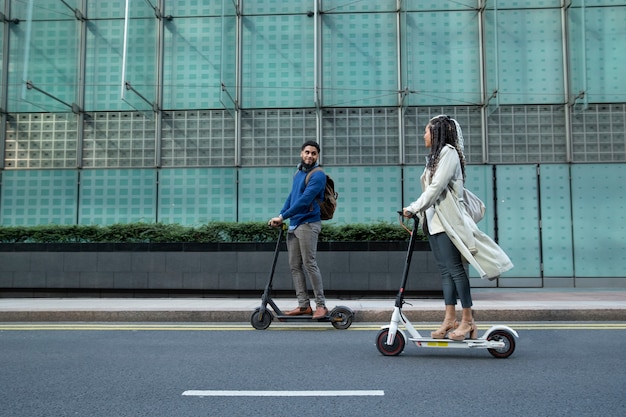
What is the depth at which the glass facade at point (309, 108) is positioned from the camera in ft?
44.1

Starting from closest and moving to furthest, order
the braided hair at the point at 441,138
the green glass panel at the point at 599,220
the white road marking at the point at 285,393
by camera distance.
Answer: the white road marking at the point at 285,393 < the braided hair at the point at 441,138 < the green glass panel at the point at 599,220

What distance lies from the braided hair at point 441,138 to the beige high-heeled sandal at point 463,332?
1198 millimetres

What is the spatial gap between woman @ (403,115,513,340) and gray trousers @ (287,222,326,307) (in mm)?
1758

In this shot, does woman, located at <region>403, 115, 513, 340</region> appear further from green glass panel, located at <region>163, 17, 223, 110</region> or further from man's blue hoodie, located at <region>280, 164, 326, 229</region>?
green glass panel, located at <region>163, 17, 223, 110</region>

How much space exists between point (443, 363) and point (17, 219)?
12.1 m

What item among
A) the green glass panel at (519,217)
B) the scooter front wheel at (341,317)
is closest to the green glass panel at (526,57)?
the green glass panel at (519,217)

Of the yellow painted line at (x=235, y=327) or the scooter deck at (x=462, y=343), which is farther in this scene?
the yellow painted line at (x=235, y=327)

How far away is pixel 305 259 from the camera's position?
21.4ft

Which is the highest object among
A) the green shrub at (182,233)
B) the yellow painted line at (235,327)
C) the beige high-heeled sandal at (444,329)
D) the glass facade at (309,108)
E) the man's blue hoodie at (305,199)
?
the glass facade at (309,108)

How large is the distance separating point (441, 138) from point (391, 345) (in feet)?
5.62

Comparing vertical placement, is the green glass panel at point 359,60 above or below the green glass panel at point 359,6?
below

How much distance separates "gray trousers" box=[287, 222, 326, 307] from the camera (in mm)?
6480

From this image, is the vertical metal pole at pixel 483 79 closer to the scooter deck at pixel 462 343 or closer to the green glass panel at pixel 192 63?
the green glass panel at pixel 192 63

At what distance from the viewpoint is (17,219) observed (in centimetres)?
1393
